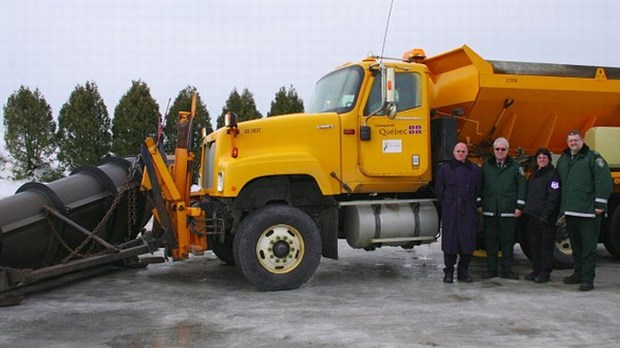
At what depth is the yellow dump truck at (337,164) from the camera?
6.54 meters

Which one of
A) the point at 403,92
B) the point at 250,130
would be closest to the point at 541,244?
the point at 403,92

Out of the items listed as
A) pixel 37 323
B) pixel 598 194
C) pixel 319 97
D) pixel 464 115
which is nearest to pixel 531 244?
pixel 598 194

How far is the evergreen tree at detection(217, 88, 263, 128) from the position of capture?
23.5m

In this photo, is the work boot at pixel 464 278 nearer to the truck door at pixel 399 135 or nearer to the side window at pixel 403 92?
the truck door at pixel 399 135

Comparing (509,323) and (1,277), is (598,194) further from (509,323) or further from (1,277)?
(1,277)

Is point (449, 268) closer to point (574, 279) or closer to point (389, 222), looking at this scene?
point (389, 222)

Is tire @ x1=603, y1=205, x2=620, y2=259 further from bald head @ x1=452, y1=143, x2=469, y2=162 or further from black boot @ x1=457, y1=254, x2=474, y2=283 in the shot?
bald head @ x1=452, y1=143, x2=469, y2=162

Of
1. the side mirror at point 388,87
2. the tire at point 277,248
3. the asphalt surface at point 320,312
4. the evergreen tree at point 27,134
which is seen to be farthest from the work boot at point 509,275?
the evergreen tree at point 27,134

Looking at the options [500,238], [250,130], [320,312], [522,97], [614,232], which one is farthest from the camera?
[614,232]

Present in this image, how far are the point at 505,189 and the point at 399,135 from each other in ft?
4.86

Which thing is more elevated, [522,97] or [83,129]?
[83,129]

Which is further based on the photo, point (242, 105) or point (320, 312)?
point (242, 105)

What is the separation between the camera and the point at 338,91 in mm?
7246

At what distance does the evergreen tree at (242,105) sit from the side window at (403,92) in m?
16.6
